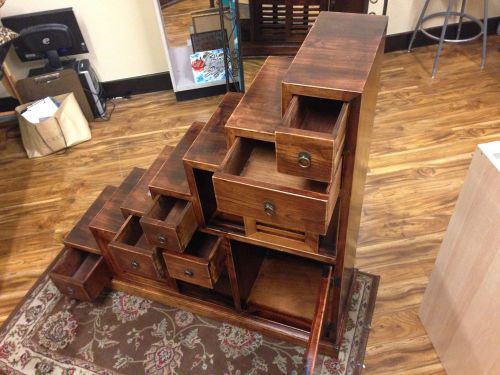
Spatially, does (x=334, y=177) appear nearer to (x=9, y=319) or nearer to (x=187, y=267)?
(x=187, y=267)

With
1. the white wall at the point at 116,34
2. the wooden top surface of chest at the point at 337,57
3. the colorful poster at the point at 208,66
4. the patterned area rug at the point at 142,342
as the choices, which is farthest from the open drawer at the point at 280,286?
the white wall at the point at 116,34

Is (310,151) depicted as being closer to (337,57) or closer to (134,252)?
(337,57)

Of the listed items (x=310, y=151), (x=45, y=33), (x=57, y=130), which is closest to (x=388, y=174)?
(x=310, y=151)

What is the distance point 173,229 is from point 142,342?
1.88 feet

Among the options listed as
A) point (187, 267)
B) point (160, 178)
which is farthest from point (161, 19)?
point (187, 267)

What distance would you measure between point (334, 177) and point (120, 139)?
177cm

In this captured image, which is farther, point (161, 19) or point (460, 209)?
point (161, 19)

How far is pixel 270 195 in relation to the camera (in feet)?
3.15

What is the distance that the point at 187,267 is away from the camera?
137 centimetres

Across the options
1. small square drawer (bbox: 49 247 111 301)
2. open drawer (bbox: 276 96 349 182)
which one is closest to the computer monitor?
small square drawer (bbox: 49 247 111 301)

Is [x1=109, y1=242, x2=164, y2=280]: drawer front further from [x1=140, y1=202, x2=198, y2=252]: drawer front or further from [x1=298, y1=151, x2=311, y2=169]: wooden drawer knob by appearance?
[x1=298, y1=151, x2=311, y2=169]: wooden drawer knob

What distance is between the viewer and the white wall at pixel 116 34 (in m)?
2.32

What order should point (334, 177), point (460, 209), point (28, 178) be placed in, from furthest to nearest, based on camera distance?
point (28, 178)
point (460, 209)
point (334, 177)

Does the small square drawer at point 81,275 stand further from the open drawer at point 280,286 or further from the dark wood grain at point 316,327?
the dark wood grain at point 316,327
